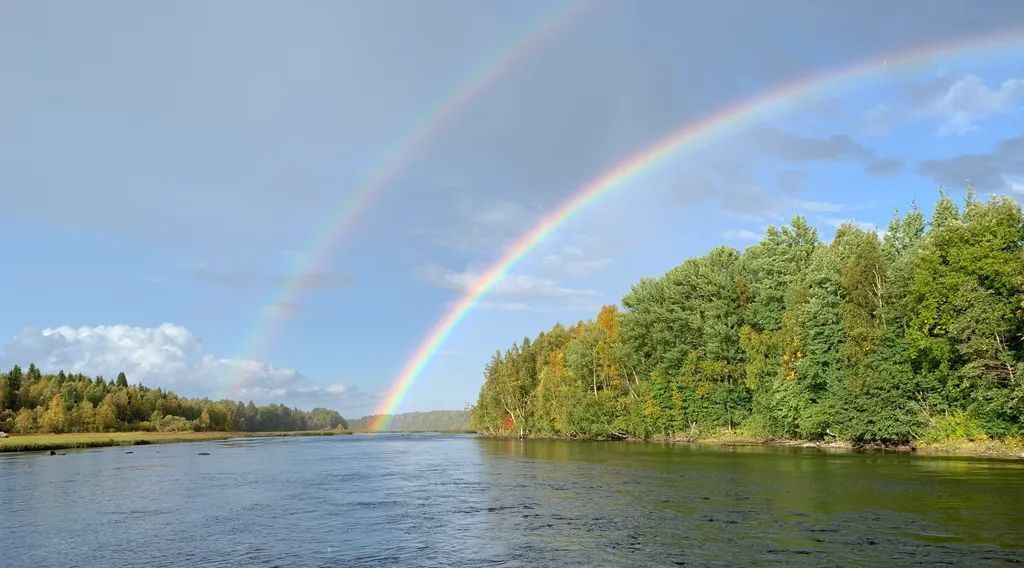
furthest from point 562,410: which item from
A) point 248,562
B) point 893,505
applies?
point 248,562

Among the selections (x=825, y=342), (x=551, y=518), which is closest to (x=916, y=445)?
(x=825, y=342)

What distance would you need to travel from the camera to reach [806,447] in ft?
267

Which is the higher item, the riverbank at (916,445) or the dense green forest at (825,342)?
the dense green forest at (825,342)

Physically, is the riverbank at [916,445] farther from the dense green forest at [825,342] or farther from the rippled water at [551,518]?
the rippled water at [551,518]

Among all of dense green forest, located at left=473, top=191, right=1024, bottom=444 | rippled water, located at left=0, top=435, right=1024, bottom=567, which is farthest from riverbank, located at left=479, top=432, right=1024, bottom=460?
rippled water, located at left=0, top=435, right=1024, bottom=567

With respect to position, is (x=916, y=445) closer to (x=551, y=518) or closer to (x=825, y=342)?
(x=825, y=342)

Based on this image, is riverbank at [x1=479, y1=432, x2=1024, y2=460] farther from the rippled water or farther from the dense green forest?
the rippled water

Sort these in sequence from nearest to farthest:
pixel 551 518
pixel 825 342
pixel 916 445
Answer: pixel 551 518, pixel 916 445, pixel 825 342

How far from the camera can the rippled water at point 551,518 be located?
23.2 m

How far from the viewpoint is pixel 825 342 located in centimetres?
7594

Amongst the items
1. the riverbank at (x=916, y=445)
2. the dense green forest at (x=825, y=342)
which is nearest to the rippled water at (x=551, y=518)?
the riverbank at (x=916, y=445)

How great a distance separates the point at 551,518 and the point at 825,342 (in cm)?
5633

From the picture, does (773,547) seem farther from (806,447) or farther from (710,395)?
(710,395)

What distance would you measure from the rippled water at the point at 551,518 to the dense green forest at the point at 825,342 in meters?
11.1
